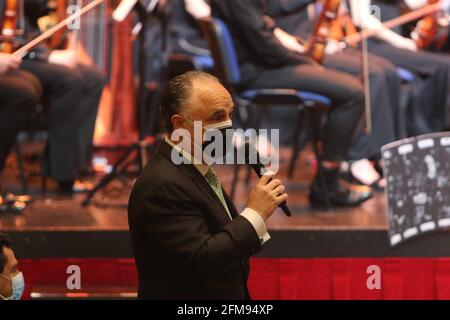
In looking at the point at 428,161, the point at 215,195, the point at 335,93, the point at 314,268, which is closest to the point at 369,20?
the point at 335,93

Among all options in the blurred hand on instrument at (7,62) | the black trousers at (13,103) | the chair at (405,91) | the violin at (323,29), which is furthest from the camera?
the chair at (405,91)

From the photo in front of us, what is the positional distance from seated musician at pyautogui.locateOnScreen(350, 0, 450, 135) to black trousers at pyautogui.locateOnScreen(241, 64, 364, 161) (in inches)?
33.6

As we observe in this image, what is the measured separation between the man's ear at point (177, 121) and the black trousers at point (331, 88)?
6.93 ft

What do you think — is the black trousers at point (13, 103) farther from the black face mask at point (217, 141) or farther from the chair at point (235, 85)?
the black face mask at point (217, 141)

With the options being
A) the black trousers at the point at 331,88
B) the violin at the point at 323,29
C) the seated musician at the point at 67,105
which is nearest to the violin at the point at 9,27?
the seated musician at the point at 67,105

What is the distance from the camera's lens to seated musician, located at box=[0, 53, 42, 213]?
4.24 meters

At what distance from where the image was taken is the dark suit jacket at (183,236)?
2.28 meters

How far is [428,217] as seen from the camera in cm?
397

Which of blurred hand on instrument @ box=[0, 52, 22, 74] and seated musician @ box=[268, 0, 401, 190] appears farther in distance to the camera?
seated musician @ box=[268, 0, 401, 190]

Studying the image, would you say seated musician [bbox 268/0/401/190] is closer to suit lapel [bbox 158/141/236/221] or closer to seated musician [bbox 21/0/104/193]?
seated musician [bbox 21/0/104/193]

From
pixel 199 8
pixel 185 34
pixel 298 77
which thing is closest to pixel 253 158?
pixel 298 77

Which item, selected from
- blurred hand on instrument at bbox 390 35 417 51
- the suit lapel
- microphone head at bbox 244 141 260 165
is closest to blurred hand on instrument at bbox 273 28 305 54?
blurred hand on instrument at bbox 390 35 417 51

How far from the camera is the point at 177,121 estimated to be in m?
2.40

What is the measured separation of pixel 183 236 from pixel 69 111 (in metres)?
2.70
